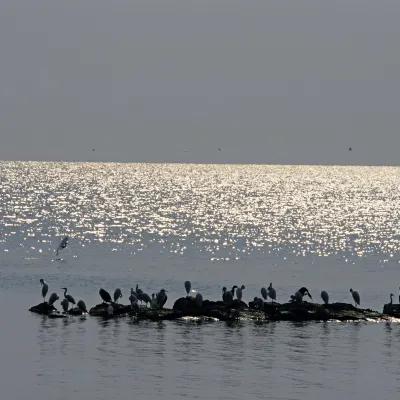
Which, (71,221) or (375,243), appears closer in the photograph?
(375,243)

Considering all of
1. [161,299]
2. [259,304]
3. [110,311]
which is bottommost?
[110,311]

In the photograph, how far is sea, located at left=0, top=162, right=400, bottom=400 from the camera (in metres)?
33.7

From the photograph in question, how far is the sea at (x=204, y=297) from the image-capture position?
33.7 metres

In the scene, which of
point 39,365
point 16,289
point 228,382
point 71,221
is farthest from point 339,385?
point 71,221

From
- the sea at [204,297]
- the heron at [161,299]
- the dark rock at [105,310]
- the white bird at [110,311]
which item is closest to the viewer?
the sea at [204,297]

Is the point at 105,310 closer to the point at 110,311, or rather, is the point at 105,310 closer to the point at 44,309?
the point at 110,311

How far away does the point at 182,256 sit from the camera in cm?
7438

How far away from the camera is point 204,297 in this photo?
52531 mm

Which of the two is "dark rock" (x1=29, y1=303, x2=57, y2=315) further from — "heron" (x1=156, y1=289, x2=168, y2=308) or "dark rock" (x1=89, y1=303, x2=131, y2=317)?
"heron" (x1=156, y1=289, x2=168, y2=308)

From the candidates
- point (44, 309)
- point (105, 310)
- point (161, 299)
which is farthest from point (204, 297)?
point (44, 309)

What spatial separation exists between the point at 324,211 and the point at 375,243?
159 feet

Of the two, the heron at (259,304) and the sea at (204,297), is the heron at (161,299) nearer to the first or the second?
the sea at (204,297)

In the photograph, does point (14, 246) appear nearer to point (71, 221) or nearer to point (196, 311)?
point (71, 221)

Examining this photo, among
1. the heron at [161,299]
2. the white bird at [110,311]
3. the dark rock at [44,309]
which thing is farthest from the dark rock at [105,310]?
the dark rock at [44,309]
